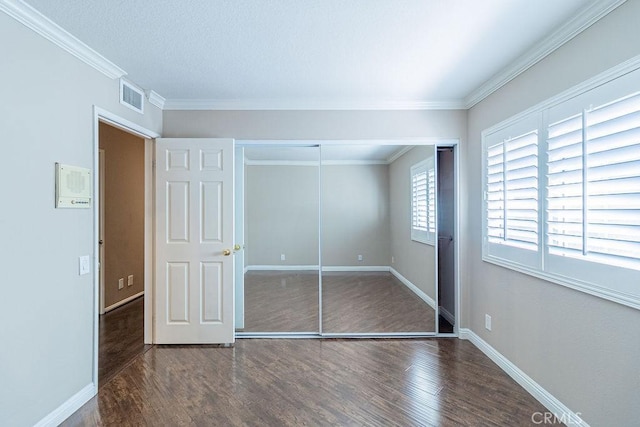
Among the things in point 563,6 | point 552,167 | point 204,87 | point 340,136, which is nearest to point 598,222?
point 552,167

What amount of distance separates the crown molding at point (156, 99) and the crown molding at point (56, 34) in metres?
0.51

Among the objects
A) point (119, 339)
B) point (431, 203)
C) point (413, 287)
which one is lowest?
point (119, 339)

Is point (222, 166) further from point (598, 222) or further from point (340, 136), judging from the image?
point (598, 222)

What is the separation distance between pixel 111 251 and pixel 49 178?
9.08 ft

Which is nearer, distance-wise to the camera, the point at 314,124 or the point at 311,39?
the point at 311,39

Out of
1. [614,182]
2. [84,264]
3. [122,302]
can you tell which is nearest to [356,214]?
[614,182]

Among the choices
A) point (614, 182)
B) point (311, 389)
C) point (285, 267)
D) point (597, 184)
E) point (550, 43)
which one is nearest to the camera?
point (614, 182)

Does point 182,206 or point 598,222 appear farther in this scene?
point 182,206

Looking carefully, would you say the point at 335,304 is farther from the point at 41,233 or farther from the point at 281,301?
the point at 41,233

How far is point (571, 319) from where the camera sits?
2.05 meters

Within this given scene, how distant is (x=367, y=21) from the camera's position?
6.59ft

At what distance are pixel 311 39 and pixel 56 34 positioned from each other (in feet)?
5.55

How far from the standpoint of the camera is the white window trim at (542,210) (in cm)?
166

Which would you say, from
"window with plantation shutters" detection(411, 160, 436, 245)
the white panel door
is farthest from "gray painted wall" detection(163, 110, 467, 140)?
"window with plantation shutters" detection(411, 160, 436, 245)
